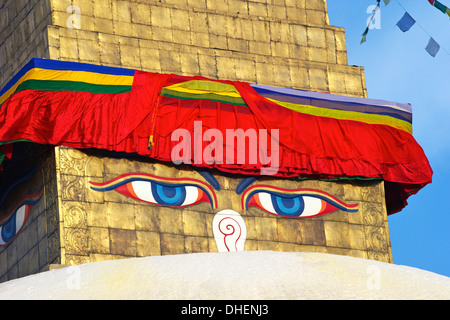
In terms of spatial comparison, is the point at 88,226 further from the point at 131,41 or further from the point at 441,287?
the point at 441,287

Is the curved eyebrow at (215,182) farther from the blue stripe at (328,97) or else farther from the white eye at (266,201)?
the blue stripe at (328,97)

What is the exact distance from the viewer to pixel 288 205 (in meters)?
27.9

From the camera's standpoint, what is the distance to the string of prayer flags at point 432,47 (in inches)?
1095

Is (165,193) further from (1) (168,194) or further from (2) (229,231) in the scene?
(2) (229,231)

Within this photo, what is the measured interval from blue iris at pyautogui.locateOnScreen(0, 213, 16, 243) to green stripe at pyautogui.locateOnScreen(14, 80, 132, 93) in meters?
3.26

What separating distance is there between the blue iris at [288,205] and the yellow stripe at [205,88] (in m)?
2.76

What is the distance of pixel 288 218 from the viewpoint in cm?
2767

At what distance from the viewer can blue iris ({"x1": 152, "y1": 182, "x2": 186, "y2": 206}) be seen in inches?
1039

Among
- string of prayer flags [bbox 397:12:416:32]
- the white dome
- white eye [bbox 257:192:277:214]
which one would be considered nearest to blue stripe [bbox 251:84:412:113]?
string of prayer flags [bbox 397:12:416:32]

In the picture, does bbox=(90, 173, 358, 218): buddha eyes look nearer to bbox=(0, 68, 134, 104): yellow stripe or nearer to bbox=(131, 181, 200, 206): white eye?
bbox=(131, 181, 200, 206): white eye

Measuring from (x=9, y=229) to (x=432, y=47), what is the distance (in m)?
11.4

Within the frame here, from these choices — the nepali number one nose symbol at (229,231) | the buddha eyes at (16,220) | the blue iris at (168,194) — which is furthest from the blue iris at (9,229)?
the nepali number one nose symbol at (229,231)
